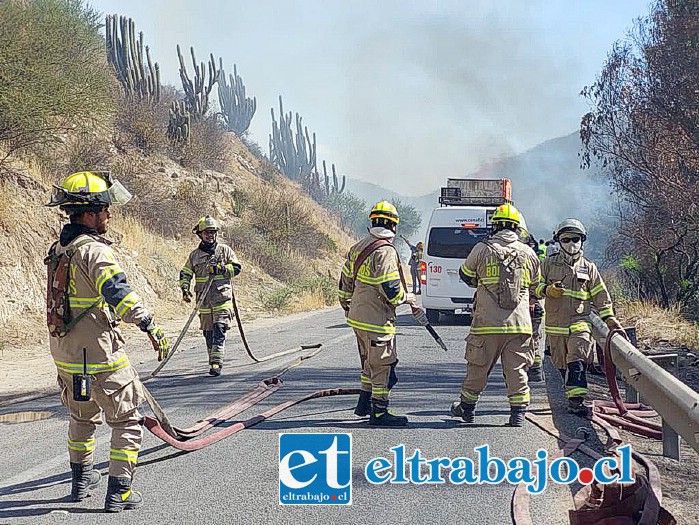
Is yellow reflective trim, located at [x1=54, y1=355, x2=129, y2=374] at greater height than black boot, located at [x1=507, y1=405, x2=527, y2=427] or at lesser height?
greater

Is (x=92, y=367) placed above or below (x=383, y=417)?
above

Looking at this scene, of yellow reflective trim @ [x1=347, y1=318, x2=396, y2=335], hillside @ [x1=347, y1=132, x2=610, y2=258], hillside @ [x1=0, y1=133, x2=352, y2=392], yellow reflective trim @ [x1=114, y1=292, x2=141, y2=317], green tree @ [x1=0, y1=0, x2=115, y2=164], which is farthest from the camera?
hillside @ [x1=347, y1=132, x2=610, y2=258]

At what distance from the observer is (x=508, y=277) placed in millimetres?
6992

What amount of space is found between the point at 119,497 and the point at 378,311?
114 inches

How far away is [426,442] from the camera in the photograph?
6328mm

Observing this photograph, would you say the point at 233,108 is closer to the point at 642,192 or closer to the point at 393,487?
the point at 642,192

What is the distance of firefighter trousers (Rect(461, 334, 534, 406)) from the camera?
695 centimetres

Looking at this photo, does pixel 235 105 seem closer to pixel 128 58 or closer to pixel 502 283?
pixel 128 58

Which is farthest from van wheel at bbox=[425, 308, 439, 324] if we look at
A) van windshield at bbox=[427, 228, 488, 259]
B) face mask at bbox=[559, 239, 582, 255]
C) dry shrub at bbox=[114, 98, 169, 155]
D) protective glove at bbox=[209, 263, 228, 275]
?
dry shrub at bbox=[114, 98, 169, 155]

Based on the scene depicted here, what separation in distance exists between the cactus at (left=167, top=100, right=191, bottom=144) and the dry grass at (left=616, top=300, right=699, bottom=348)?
21570 millimetres

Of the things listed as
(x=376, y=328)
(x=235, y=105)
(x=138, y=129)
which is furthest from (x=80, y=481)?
(x=235, y=105)

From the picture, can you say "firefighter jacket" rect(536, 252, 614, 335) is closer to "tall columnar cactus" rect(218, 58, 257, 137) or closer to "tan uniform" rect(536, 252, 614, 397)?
"tan uniform" rect(536, 252, 614, 397)

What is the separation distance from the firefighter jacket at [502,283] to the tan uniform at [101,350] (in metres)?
3.16

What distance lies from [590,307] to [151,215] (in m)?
22.4
